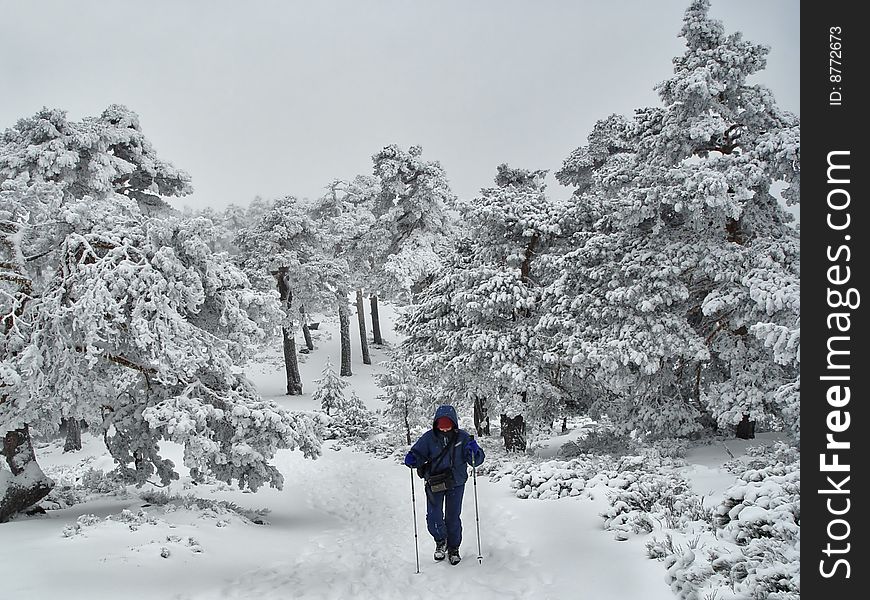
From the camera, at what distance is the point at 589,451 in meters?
14.1

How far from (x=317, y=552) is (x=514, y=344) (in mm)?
7878

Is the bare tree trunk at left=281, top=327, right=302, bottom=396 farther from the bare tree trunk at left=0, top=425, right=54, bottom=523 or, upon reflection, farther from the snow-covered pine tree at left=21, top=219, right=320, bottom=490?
the bare tree trunk at left=0, top=425, right=54, bottom=523

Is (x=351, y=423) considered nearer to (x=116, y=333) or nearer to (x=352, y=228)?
(x=352, y=228)

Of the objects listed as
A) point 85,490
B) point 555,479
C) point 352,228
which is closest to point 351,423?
point 352,228

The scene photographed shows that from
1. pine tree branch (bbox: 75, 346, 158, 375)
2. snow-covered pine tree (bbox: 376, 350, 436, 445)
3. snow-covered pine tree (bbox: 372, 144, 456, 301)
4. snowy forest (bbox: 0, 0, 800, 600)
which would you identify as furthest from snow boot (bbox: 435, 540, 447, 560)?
snow-covered pine tree (bbox: 372, 144, 456, 301)

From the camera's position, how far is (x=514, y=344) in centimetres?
1439

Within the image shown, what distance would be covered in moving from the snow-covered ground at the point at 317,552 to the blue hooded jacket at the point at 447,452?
0.76 m

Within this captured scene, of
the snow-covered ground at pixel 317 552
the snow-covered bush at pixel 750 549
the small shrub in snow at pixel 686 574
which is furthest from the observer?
the snow-covered ground at pixel 317 552

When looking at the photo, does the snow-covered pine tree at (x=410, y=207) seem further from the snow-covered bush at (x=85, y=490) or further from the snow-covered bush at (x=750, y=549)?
the snow-covered bush at (x=750, y=549)

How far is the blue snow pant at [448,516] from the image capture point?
6945 mm

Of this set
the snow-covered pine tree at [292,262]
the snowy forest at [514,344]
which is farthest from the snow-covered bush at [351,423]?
the snow-covered pine tree at [292,262]
